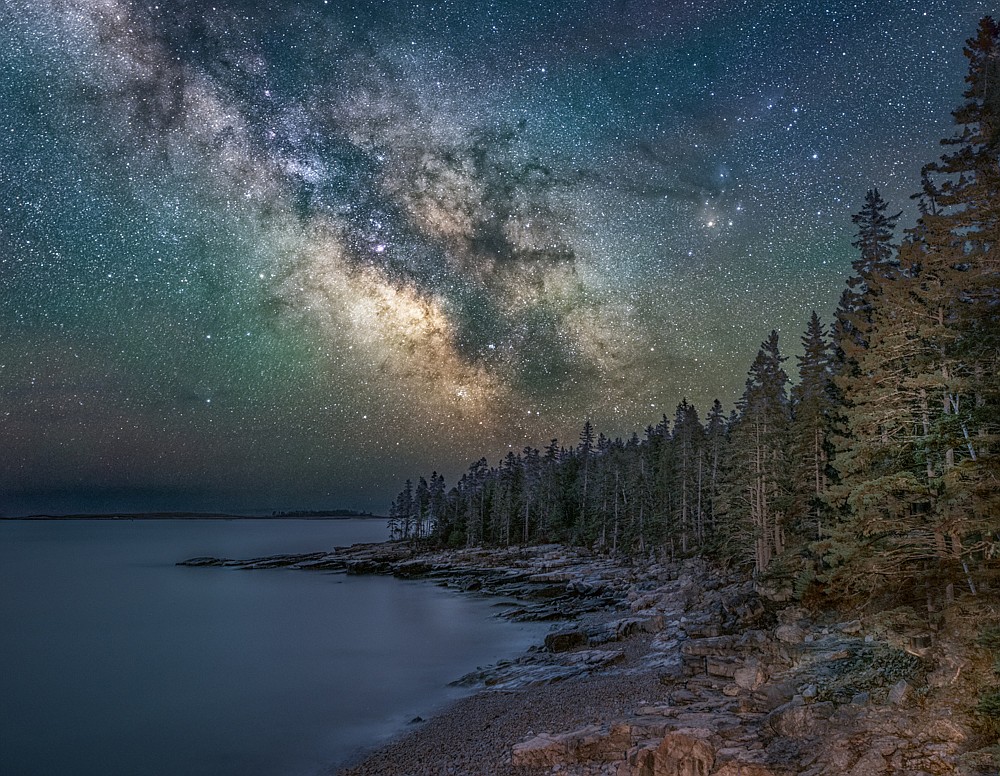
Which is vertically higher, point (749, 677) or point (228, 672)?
point (749, 677)

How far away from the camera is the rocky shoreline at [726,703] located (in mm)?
10797

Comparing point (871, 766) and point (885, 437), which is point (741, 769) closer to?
point (871, 766)

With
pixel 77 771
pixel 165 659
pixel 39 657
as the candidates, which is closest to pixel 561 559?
pixel 165 659

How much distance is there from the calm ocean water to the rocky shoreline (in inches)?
179

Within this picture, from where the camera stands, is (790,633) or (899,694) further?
(790,633)

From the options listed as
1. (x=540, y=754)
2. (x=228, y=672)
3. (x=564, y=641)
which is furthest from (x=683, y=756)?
(x=228, y=672)

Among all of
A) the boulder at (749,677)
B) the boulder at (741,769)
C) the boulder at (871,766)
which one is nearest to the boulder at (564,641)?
the boulder at (749,677)

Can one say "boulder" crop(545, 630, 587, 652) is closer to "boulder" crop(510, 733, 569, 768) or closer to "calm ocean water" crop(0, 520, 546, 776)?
"calm ocean water" crop(0, 520, 546, 776)

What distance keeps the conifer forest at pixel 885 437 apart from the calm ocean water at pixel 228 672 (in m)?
17.5

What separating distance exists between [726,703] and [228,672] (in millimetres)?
29076

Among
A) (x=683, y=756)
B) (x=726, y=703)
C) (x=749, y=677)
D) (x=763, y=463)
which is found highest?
(x=763, y=463)

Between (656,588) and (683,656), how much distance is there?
85.6 ft

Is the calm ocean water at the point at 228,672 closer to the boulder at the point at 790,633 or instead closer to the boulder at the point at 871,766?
the boulder at the point at 790,633

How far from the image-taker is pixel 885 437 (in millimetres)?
15516
